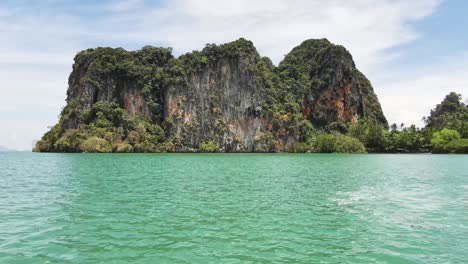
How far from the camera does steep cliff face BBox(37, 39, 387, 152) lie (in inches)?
4771

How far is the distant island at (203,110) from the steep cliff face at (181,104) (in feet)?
1.08

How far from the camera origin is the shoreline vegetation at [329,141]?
102375mm

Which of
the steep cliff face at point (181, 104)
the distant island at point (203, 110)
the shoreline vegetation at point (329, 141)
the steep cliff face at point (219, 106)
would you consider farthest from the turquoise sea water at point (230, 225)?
the steep cliff face at point (219, 106)

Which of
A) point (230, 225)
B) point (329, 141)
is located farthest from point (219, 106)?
point (230, 225)

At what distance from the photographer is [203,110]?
12619 centimetres

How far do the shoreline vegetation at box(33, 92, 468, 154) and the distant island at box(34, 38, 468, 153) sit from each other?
12.4 inches

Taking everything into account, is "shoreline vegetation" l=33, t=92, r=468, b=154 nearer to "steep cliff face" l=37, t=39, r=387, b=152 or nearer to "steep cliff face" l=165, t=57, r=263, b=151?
"steep cliff face" l=37, t=39, r=387, b=152

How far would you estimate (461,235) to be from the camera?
470 inches

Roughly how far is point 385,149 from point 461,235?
4234 inches

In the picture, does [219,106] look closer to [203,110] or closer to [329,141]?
[203,110]

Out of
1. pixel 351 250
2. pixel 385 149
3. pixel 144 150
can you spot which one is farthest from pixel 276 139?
pixel 351 250

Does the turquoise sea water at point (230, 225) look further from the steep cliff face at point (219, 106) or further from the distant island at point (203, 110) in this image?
the steep cliff face at point (219, 106)

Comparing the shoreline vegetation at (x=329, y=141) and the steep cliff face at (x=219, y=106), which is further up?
the steep cliff face at (x=219, y=106)

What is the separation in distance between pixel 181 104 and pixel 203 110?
7422 millimetres
